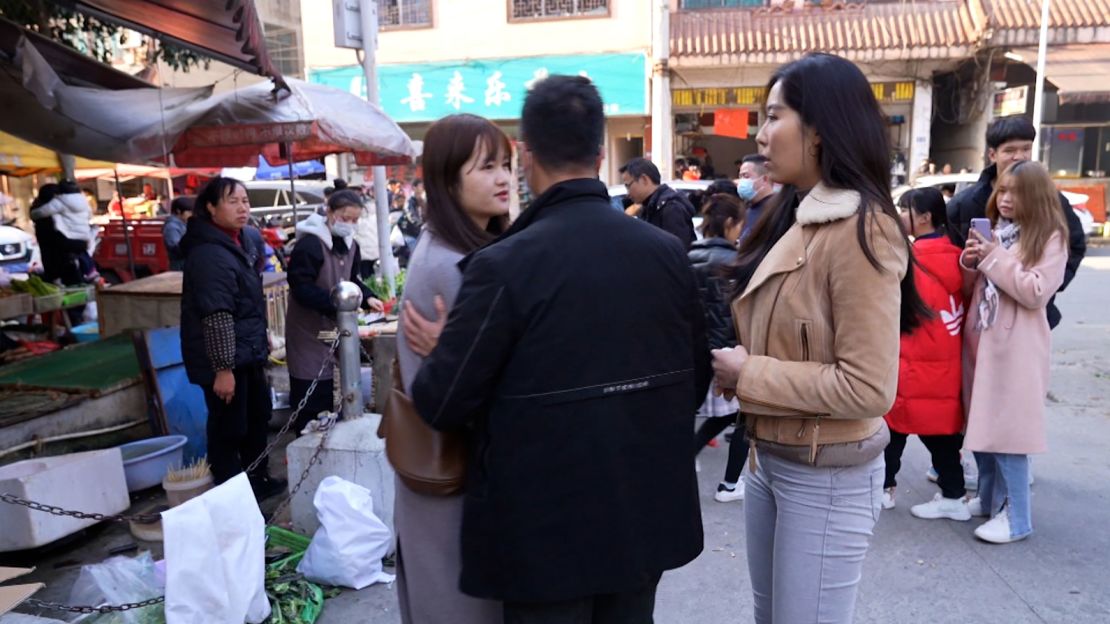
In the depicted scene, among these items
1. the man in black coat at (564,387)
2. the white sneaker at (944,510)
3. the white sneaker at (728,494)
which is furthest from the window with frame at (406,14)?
the man in black coat at (564,387)

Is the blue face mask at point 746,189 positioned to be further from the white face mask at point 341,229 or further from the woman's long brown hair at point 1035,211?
the white face mask at point 341,229

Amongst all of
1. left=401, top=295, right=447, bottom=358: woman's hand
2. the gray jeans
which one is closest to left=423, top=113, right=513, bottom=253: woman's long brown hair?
left=401, top=295, right=447, bottom=358: woman's hand

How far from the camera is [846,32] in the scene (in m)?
13.8

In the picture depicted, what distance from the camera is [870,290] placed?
5.48 ft

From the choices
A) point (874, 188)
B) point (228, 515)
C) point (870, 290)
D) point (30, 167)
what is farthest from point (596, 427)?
point (30, 167)

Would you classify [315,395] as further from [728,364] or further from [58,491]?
[728,364]

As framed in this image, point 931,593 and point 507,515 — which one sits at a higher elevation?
point 507,515

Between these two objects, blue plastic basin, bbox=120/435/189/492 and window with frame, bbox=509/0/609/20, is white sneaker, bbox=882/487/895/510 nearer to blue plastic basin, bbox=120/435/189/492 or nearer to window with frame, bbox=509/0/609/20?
blue plastic basin, bbox=120/435/189/492

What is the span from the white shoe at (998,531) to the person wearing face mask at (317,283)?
3602 millimetres

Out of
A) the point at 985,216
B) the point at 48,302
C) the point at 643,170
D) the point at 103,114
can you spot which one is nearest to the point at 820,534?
the point at 985,216

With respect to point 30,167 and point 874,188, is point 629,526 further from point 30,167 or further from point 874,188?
point 30,167

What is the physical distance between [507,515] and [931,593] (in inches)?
101

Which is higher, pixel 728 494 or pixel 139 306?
pixel 139 306

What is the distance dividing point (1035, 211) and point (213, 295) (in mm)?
3811
